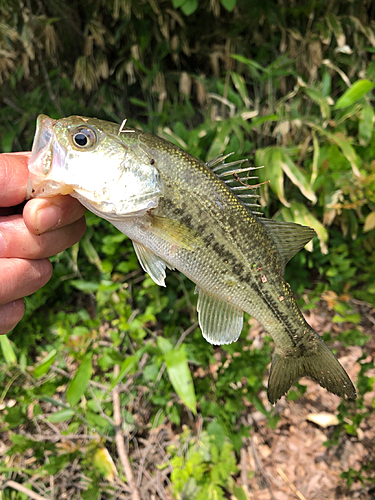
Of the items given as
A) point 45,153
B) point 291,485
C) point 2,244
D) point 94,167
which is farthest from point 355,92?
point 291,485

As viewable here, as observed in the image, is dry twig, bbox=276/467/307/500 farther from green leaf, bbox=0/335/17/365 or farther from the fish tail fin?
green leaf, bbox=0/335/17/365

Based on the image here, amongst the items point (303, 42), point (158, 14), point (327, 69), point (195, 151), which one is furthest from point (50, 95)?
point (327, 69)

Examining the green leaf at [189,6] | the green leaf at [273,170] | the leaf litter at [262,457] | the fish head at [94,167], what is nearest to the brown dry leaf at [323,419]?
the leaf litter at [262,457]

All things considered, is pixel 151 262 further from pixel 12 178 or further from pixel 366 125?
pixel 366 125

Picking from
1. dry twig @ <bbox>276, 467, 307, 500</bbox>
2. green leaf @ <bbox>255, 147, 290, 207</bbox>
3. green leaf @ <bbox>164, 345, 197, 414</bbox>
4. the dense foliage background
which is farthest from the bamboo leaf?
green leaf @ <bbox>255, 147, 290, 207</bbox>

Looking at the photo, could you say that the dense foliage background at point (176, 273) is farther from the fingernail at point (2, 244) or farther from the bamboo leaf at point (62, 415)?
the fingernail at point (2, 244)

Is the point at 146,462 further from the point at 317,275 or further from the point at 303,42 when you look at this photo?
the point at 303,42
